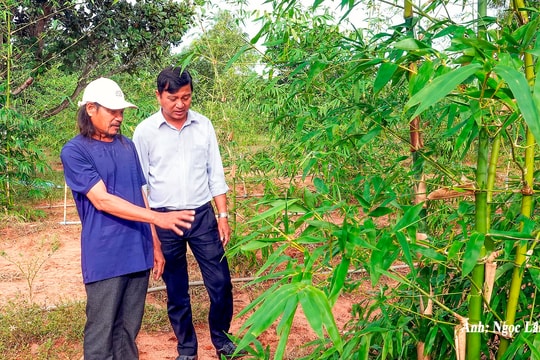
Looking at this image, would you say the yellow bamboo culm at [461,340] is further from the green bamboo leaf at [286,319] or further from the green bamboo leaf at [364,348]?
the green bamboo leaf at [286,319]

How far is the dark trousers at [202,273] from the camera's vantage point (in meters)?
2.62

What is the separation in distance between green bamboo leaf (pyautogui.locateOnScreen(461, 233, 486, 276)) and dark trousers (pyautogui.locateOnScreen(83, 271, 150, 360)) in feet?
5.02

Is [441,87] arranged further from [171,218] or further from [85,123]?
[85,123]

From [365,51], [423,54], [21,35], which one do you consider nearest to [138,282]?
[365,51]

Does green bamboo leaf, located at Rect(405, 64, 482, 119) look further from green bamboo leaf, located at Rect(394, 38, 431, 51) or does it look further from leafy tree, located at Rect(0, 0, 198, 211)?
leafy tree, located at Rect(0, 0, 198, 211)

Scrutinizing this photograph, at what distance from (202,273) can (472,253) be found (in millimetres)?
1864

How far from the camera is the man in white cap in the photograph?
2008mm

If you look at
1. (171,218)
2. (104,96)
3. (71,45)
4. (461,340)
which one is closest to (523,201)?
(461,340)

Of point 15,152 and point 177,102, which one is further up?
point 177,102

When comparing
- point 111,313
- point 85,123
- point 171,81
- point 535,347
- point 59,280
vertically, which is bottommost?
point 59,280

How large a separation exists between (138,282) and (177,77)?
961 millimetres

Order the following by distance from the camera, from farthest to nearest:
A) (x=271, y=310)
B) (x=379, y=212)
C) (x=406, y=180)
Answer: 1. (x=406, y=180)
2. (x=379, y=212)
3. (x=271, y=310)

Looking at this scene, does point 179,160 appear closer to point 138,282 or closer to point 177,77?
point 177,77

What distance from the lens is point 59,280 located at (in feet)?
12.9
